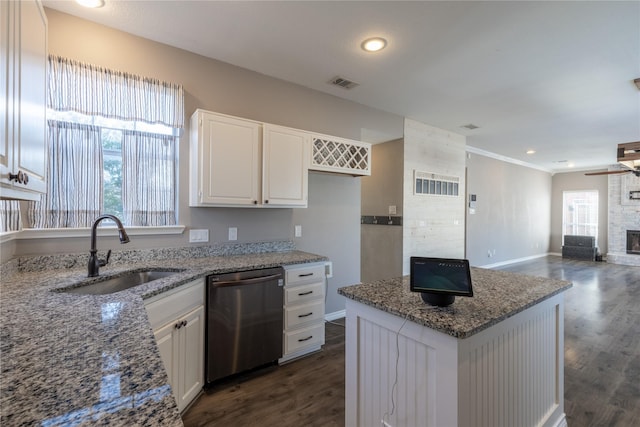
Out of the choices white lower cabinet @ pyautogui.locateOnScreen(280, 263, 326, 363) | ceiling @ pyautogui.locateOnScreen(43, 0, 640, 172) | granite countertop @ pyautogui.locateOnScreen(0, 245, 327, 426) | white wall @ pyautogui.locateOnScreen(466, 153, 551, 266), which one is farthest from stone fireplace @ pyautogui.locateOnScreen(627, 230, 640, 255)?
granite countertop @ pyautogui.locateOnScreen(0, 245, 327, 426)

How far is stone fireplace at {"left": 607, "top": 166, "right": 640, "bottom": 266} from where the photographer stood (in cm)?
767

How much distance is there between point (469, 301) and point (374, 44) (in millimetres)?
2148

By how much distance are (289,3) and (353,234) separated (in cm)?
257

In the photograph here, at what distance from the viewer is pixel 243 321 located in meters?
2.29

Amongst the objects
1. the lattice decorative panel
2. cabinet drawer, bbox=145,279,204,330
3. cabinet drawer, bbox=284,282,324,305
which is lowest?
cabinet drawer, bbox=284,282,324,305

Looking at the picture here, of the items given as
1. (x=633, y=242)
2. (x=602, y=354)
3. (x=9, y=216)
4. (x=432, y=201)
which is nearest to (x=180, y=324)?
(x=9, y=216)

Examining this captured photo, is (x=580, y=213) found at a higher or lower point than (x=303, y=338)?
higher

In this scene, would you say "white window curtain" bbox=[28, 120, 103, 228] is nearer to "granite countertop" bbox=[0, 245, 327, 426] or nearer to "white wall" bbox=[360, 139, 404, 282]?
"granite countertop" bbox=[0, 245, 327, 426]

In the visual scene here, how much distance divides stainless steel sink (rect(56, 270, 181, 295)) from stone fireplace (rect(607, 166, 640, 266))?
1085 cm

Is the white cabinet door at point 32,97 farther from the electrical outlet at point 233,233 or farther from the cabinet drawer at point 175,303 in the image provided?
the electrical outlet at point 233,233

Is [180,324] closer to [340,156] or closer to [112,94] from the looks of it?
[112,94]

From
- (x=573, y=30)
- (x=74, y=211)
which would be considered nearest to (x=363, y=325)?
(x=74, y=211)

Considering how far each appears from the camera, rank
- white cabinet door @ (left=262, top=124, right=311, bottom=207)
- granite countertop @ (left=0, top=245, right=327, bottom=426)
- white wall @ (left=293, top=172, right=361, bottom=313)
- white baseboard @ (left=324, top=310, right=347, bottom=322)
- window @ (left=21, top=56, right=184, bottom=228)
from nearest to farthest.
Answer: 1. granite countertop @ (left=0, top=245, right=327, bottom=426)
2. window @ (left=21, top=56, right=184, bottom=228)
3. white cabinet door @ (left=262, top=124, right=311, bottom=207)
4. white wall @ (left=293, top=172, right=361, bottom=313)
5. white baseboard @ (left=324, top=310, right=347, bottom=322)

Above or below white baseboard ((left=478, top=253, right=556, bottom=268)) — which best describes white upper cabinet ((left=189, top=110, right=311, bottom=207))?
above
